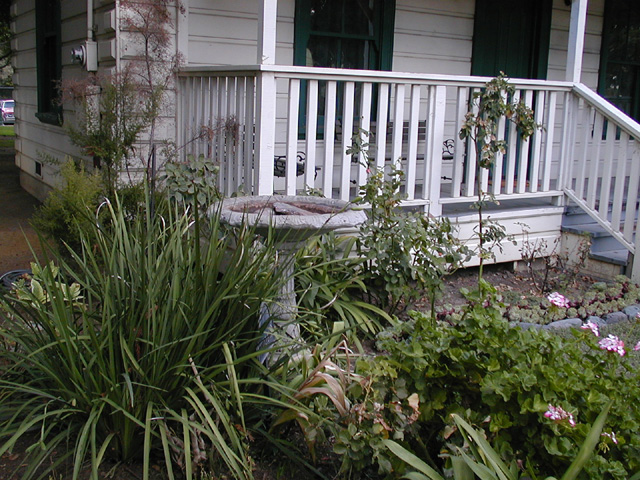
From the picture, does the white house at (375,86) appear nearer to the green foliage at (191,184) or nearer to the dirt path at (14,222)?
the dirt path at (14,222)

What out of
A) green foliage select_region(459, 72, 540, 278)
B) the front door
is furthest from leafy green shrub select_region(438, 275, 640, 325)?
the front door

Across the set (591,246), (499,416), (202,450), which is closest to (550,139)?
(591,246)

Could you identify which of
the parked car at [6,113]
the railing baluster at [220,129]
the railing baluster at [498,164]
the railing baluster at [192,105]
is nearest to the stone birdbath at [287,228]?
the railing baluster at [220,129]

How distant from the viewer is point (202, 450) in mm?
2553

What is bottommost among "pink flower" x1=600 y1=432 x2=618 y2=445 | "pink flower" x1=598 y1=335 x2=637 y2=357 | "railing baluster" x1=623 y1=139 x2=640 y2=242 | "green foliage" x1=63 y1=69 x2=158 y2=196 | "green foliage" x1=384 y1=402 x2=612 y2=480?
"green foliage" x1=384 y1=402 x2=612 y2=480

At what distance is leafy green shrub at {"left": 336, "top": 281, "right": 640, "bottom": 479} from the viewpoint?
241 cm

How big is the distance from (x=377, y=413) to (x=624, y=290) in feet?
12.6

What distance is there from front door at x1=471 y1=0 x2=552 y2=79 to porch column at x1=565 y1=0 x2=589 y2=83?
142 centimetres

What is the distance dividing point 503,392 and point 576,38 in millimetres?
5012

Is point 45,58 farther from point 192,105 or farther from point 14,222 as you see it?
point 192,105

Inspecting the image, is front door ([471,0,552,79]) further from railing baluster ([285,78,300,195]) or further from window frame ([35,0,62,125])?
window frame ([35,0,62,125])

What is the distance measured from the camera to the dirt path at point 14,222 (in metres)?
5.94

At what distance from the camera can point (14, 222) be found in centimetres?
749

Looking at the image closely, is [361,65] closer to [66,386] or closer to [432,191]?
[432,191]
